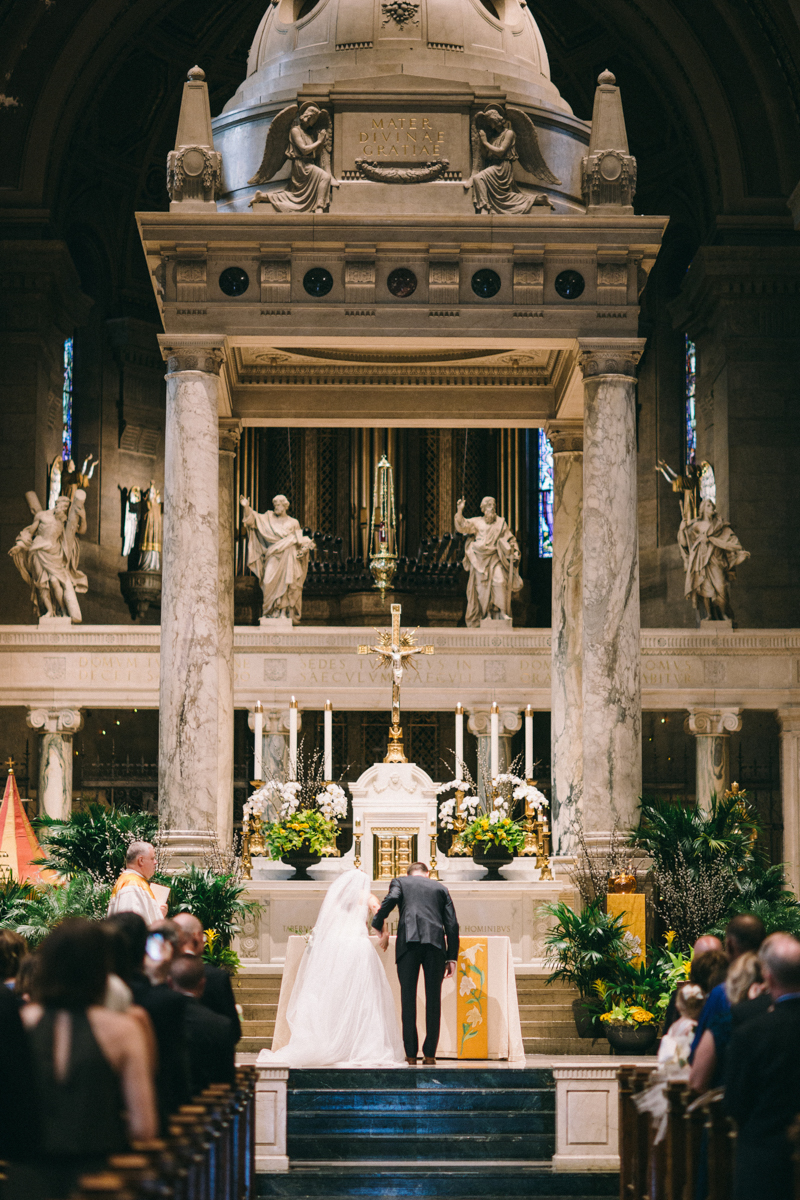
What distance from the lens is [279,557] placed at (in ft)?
81.4

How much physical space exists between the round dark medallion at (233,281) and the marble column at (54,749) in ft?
27.2

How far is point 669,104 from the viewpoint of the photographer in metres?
29.9

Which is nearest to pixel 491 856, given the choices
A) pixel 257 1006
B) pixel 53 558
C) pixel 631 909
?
pixel 631 909

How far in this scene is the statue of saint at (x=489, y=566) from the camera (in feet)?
83.6

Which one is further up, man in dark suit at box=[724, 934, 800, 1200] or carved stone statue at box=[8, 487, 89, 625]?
carved stone statue at box=[8, 487, 89, 625]

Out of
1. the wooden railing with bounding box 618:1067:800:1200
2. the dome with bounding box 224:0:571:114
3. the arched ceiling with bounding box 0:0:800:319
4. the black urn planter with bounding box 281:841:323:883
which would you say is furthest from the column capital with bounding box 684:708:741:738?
the wooden railing with bounding box 618:1067:800:1200

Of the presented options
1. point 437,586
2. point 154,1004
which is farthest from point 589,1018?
point 437,586

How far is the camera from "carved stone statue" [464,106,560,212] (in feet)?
56.3

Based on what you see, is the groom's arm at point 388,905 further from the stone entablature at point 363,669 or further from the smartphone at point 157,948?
the stone entablature at point 363,669

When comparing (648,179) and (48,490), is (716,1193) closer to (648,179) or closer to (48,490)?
(48,490)

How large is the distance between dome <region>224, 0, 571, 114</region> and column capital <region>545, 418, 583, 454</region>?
354cm

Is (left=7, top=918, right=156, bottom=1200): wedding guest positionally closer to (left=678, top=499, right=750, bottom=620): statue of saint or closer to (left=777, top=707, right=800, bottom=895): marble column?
(left=777, top=707, right=800, bottom=895): marble column

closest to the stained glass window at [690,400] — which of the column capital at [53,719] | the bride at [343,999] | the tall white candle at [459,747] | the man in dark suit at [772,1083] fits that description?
the column capital at [53,719]

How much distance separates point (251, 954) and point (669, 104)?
19343 mm
